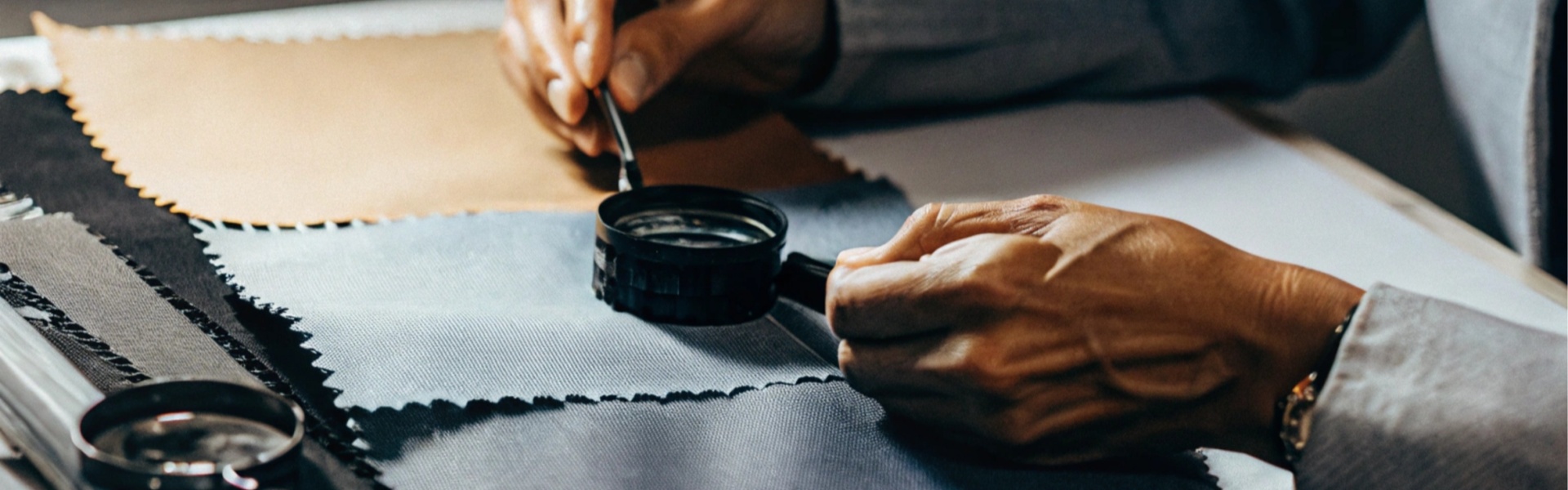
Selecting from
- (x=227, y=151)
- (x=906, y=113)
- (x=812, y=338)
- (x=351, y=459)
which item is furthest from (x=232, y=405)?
(x=906, y=113)

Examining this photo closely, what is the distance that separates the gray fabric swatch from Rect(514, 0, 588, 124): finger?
56cm

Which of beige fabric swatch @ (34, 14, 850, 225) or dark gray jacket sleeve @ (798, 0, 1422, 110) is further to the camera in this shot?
dark gray jacket sleeve @ (798, 0, 1422, 110)

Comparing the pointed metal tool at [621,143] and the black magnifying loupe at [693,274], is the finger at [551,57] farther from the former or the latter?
the black magnifying loupe at [693,274]

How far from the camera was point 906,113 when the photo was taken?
155cm

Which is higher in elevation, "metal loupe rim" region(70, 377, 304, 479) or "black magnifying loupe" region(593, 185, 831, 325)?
"metal loupe rim" region(70, 377, 304, 479)

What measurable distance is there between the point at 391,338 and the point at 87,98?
68cm

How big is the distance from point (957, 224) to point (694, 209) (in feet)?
0.94

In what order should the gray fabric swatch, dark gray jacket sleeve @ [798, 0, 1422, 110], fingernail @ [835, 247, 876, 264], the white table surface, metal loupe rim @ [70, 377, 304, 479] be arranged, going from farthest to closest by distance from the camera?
1. dark gray jacket sleeve @ [798, 0, 1422, 110]
2. the white table surface
3. fingernail @ [835, 247, 876, 264]
4. the gray fabric swatch
5. metal loupe rim @ [70, 377, 304, 479]

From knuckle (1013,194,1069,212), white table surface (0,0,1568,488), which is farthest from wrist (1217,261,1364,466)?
white table surface (0,0,1568,488)

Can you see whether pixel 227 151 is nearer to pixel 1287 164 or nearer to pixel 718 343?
pixel 718 343

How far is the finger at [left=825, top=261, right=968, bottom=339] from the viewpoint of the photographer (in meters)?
0.74

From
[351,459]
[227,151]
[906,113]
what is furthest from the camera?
[906,113]

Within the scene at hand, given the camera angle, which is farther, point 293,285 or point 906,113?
point 906,113

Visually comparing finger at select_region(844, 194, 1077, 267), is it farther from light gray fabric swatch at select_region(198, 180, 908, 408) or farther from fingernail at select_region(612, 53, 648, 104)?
fingernail at select_region(612, 53, 648, 104)
